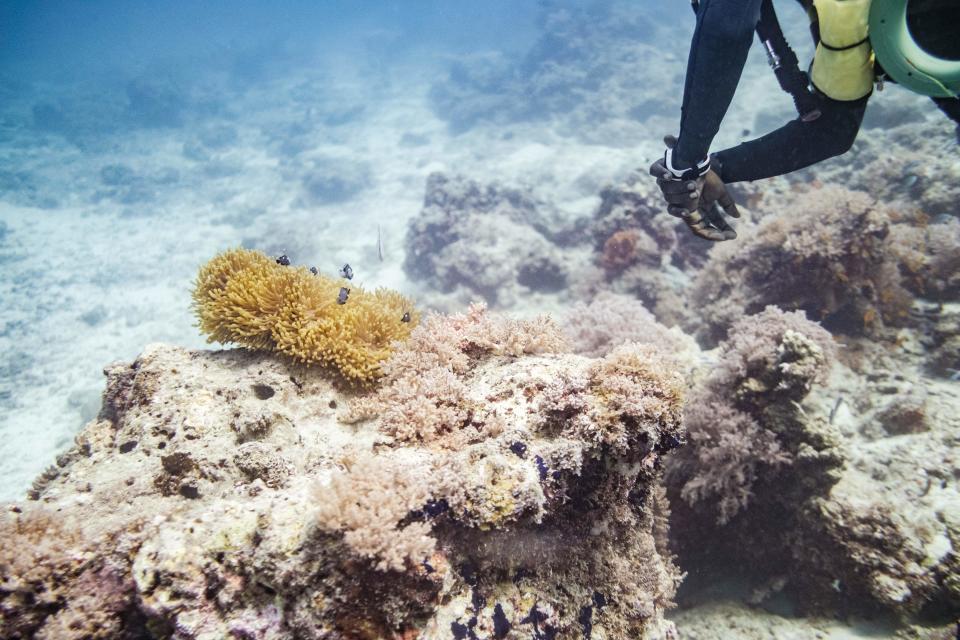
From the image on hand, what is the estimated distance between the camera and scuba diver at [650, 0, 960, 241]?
8.05 feet

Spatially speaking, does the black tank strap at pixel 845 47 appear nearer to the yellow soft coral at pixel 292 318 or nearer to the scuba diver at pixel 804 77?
the scuba diver at pixel 804 77

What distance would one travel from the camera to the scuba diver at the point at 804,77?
8.05 ft

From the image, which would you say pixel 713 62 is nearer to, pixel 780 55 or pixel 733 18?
pixel 733 18

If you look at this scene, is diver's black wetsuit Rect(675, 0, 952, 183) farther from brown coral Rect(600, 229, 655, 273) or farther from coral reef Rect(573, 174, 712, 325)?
brown coral Rect(600, 229, 655, 273)

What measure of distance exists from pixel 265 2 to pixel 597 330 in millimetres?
108354

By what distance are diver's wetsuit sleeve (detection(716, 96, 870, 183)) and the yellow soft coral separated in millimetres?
2737

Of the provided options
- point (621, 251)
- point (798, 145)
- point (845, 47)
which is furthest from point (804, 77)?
point (621, 251)

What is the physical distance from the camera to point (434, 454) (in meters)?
2.36

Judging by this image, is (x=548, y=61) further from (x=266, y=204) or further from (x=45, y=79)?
(x=45, y=79)

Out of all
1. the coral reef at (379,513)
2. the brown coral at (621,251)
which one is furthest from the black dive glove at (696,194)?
the brown coral at (621,251)

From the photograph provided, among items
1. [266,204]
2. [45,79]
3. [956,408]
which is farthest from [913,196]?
[45,79]

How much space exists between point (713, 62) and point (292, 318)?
321cm

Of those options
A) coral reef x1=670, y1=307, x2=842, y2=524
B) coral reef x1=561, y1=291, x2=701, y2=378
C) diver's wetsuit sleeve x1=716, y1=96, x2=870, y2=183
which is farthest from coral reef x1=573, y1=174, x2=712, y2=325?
diver's wetsuit sleeve x1=716, y1=96, x2=870, y2=183

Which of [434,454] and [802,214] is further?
[802,214]
